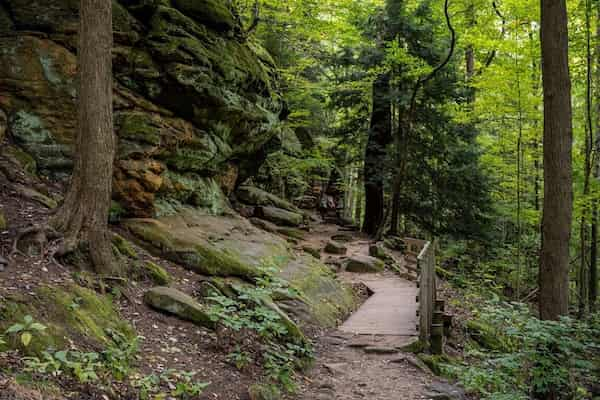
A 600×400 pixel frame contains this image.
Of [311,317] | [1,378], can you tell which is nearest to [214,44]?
[311,317]

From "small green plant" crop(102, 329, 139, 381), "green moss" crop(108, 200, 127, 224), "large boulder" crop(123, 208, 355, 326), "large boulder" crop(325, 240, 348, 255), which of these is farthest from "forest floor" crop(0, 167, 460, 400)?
"large boulder" crop(325, 240, 348, 255)

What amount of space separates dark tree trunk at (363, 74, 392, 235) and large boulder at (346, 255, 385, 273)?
4073mm

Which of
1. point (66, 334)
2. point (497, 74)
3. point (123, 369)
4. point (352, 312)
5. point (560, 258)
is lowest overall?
point (352, 312)

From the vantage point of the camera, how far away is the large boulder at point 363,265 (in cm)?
1307

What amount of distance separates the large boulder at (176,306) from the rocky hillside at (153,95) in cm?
265

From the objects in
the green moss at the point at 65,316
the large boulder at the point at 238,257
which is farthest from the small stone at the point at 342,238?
the green moss at the point at 65,316

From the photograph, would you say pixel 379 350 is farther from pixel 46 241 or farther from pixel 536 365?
pixel 46 241

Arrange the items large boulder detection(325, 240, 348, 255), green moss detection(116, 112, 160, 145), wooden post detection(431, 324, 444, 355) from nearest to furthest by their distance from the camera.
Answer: wooden post detection(431, 324, 444, 355)
green moss detection(116, 112, 160, 145)
large boulder detection(325, 240, 348, 255)

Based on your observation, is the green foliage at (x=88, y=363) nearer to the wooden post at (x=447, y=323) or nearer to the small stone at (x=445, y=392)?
the small stone at (x=445, y=392)

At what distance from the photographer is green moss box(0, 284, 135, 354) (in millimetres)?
3752

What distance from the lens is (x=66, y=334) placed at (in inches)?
160

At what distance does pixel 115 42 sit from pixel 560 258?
828cm

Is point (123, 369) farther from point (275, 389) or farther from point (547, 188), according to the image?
point (547, 188)

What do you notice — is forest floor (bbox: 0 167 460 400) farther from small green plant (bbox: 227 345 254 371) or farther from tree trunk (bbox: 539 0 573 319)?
tree trunk (bbox: 539 0 573 319)
